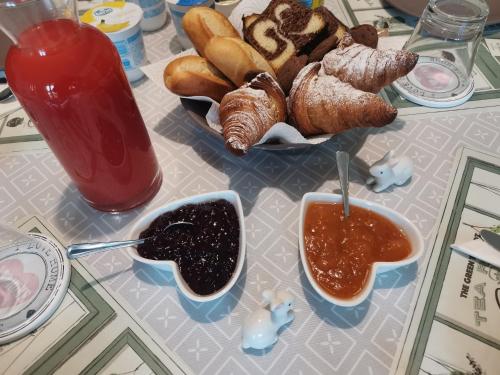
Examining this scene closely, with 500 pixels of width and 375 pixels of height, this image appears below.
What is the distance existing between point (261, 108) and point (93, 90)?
33 cm

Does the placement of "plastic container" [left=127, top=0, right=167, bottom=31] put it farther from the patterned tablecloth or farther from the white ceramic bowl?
the white ceramic bowl

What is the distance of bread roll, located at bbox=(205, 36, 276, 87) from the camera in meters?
0.86

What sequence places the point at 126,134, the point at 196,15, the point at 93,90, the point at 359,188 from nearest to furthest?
the point at 93,90 → the point at 126,134 → the point at 359,188 → the point at 196,15

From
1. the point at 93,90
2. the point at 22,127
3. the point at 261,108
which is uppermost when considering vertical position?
the point at 93,90

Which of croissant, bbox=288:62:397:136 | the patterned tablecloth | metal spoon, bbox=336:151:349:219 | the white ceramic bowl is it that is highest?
croissant, bbox=288:62:397:136

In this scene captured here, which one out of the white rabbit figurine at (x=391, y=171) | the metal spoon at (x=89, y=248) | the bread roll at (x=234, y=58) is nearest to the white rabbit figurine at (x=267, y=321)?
the metal spoon at (x=89, y=248)

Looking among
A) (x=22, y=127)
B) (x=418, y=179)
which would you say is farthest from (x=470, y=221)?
(x=22, y=127)

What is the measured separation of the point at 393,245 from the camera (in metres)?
0.67

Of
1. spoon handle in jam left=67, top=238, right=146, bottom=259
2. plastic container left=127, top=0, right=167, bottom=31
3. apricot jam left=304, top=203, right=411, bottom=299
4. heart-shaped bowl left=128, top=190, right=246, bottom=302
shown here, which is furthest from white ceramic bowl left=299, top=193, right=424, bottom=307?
plastic container left=127, top=0, right=167, bottom=31

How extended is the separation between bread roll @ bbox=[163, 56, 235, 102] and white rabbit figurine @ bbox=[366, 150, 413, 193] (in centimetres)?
40

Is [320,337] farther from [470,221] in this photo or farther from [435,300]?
[470,221]

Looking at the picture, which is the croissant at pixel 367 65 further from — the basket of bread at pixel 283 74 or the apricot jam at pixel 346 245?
the apricot jam at pixel 346 245

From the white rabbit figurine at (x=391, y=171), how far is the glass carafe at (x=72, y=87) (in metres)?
0.51

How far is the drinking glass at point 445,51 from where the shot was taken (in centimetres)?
101
